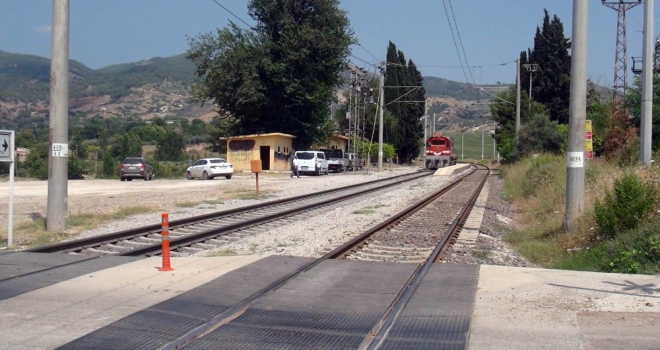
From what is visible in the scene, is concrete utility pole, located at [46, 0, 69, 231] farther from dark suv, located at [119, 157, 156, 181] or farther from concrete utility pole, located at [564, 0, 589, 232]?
dark suv, located at [119, 157, 156, 181]

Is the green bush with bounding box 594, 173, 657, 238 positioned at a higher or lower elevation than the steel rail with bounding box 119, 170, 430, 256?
higher

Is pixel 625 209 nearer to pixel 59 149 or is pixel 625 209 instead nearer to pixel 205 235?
pixel 205 235

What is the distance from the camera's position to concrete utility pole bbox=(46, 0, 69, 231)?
15.2 metres

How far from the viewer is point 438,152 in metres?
71.0

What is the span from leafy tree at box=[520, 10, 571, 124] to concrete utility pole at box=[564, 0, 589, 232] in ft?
190

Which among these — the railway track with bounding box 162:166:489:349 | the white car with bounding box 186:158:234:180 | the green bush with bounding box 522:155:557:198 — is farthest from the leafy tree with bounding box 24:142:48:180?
the railway track with bounding box 162:166:489:349

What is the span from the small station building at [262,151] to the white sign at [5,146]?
45276 millimetres

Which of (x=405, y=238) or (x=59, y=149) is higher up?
(x=59, y=149)

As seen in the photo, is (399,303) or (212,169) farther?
(212,169)

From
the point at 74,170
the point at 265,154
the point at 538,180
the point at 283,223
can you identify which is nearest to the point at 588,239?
the point at 283,223

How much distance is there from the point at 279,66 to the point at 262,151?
7.50 meters

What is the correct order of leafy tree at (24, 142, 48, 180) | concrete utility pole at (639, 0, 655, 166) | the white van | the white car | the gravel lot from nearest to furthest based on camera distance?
the gravel lot → concrete utility pole at (639, 0, 655, 166) → the white car → the white van → leafy tree at (24, 142, 48, 180)

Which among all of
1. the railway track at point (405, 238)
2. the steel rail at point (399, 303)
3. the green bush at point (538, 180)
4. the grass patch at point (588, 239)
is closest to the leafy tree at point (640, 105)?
the green bush at point (538, 180)

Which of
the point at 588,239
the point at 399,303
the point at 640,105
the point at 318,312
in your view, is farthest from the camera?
the point at 640,105
